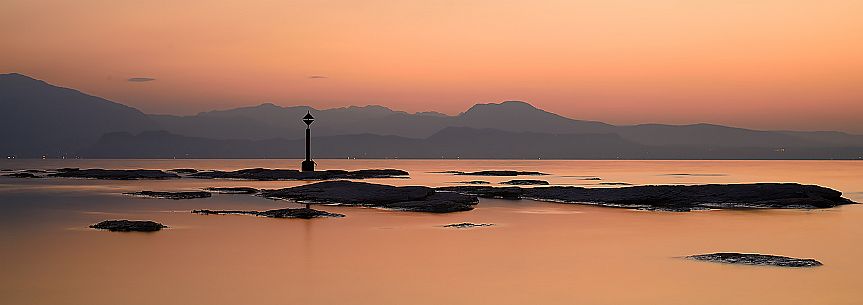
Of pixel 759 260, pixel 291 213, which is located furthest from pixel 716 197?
pixel 759 260

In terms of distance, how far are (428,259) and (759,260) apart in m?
9.38

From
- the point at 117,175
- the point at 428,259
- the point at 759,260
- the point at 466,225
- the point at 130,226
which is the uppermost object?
the point at 117,175

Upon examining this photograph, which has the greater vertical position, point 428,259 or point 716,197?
point 716,197

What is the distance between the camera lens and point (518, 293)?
19125 millimetres

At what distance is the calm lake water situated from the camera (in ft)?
61.8

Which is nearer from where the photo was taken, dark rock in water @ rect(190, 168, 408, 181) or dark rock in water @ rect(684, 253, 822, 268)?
dark rock in water @ rect(684, 253, 822, 268)

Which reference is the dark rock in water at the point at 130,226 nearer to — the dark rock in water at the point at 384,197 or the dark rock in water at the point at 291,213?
the dark rock in water at the point at 291,213

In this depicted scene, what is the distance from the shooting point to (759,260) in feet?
75.7

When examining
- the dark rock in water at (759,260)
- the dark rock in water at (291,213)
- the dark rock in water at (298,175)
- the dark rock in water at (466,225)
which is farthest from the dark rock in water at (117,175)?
the dark rock in water at (759,260)

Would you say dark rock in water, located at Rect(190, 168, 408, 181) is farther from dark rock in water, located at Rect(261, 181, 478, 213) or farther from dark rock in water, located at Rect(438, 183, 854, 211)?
dark rock in water, located at Rect(438, 183, 854, 211)

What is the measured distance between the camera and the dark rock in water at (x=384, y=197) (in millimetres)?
43625

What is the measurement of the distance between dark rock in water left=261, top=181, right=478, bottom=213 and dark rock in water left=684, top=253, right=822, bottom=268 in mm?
20014

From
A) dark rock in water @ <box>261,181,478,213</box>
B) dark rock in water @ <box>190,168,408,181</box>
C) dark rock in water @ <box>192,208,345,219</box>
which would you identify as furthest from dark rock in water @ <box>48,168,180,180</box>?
dark rock in water @ <box>192,208,345,219</box>

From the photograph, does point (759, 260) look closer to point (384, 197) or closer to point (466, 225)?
point (466, 225)
